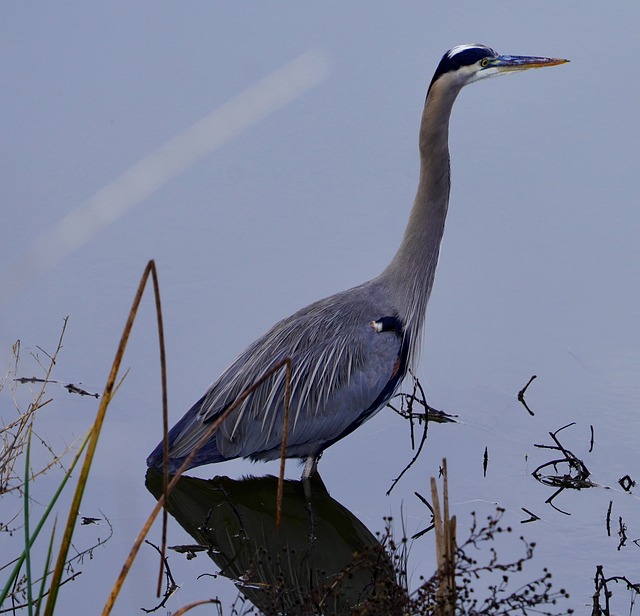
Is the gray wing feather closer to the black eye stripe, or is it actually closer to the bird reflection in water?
the bird reflection in water

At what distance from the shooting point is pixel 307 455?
3701mm

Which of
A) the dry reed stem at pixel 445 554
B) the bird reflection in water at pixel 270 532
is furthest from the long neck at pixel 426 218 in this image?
the dry reed stem at pixel 445 554

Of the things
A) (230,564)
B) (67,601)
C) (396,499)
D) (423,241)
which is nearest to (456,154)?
(423,241)

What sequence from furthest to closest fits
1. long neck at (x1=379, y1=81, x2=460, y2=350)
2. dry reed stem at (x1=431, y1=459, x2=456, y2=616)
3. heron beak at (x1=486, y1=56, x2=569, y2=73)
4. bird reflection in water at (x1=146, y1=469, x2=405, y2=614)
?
heron beak at (x1=486, y1=56, x2=569, y2=73)
long neck at (x1=379, y1=81, x2=460, y2=350)
bird reflection in water at (x1=146, y1=469, x2=405, y2=614)
dry reed stem at (x1=431, y1=459, x2=456, y2=616)

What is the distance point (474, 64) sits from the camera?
12.5 ft

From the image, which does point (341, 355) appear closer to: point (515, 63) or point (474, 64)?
point (474, 64)

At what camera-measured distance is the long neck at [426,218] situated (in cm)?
377

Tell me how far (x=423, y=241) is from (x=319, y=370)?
62cm

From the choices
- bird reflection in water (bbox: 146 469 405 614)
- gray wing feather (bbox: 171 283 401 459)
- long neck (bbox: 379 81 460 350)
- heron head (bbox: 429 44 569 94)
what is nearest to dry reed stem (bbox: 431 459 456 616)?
bird reflection in water (bbox: 146 469 405 614)

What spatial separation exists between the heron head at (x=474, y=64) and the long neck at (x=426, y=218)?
0.14 feet

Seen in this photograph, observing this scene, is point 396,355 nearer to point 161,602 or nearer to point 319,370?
point 319,370

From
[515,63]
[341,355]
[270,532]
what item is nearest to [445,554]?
[270,532]

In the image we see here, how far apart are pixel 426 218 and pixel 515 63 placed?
681 mm

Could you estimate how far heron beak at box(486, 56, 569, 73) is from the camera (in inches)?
153
